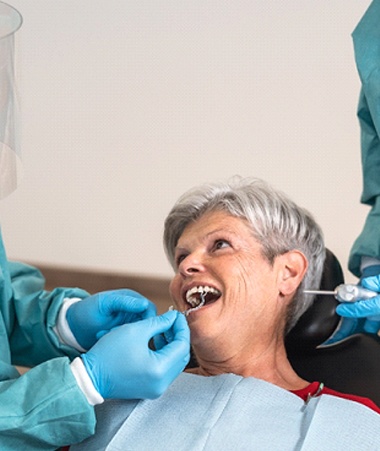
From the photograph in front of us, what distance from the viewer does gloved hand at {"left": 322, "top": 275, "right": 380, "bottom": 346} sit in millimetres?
1772

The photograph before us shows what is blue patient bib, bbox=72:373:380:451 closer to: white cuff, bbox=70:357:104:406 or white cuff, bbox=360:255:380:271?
white cuff, bbox=70:357:104:406

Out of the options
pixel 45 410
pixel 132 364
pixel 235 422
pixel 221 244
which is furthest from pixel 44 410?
pixel 221 244

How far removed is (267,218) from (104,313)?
0.47 meters

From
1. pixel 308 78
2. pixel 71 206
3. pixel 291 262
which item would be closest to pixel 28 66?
pixel 71 206

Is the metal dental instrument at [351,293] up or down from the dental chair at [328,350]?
up

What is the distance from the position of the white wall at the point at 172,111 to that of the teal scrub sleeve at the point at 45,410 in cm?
164

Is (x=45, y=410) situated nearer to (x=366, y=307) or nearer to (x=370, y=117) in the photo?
(x=366, y=307)

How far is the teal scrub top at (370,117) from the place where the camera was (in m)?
1.84

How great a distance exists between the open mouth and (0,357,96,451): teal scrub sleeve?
0.37m

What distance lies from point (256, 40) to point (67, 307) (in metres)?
1.44

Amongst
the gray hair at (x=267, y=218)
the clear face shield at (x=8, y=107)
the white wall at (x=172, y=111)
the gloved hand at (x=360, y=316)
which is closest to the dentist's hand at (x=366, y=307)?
the gloved hand at (x=360, y=316)

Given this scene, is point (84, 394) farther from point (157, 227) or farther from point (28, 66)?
point (28, 66)

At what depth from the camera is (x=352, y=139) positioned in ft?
9.45

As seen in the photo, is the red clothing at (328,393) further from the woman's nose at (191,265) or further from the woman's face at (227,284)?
the woman's nose at (191,265)
